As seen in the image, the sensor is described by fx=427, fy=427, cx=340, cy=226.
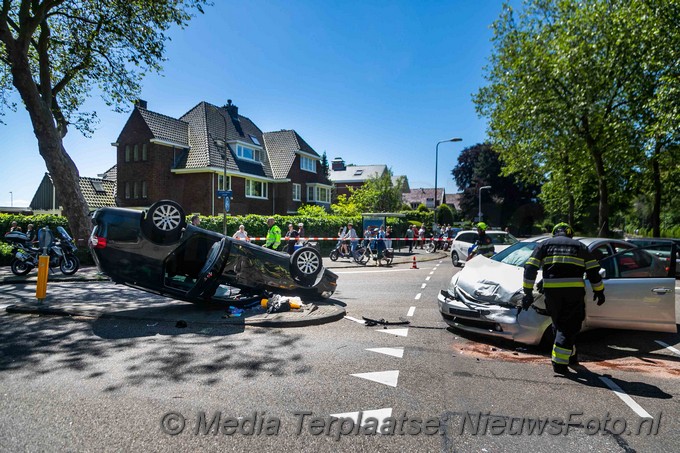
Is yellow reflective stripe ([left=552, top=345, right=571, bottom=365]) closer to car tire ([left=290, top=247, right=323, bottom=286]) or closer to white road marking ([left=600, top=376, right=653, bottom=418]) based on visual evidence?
white road marking ([left=600, top=376, right=653, bottom=418])

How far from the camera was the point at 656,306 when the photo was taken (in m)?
5.67

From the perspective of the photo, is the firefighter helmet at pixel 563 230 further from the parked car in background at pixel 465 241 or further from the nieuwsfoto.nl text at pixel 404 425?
the parked car in background at pixel 465 241

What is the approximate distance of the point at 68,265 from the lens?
42.0ft

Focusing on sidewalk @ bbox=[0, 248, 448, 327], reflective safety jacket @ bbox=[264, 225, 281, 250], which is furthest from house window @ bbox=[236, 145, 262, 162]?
sidewalk @ bbox=[0, 248, 448, 327]

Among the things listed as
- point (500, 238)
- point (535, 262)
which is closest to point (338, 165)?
point (500, 238)

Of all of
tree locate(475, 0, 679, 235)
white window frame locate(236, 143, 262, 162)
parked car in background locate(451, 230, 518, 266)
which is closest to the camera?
tree locate(475, 0, 679, 235)

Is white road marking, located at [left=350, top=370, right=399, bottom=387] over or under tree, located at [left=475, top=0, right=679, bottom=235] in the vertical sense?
under

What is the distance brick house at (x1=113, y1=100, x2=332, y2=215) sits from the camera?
3034 cm

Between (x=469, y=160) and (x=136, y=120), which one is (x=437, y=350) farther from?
(x=469, y=160)

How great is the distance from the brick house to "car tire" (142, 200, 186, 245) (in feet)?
68.8

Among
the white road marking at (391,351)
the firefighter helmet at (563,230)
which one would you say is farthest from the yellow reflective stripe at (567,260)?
the white road marking at (391,351)

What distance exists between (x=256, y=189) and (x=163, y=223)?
2893 cm

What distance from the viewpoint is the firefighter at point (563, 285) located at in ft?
15.0

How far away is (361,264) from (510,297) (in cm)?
1277
